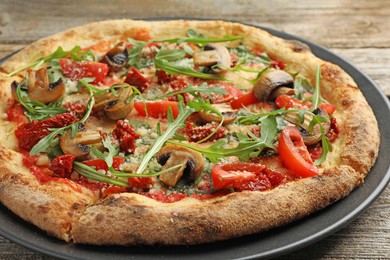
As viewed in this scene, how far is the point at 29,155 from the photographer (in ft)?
15.4

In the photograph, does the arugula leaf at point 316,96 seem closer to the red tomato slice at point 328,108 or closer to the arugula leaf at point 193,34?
the red tomato slice at point 328,108

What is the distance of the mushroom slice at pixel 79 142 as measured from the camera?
14.9 ft

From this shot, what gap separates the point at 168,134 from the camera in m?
4.70

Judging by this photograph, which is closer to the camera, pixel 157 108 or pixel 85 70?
pixel 157 108

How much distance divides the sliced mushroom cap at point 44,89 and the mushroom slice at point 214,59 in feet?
4.04

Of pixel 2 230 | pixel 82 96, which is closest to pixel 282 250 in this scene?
pixel 2 230

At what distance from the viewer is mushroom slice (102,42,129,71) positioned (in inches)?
224

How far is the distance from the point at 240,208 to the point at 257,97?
147cm

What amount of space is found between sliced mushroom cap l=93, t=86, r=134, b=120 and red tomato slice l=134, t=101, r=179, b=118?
86 millimetres

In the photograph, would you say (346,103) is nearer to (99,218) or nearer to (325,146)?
(325,146)

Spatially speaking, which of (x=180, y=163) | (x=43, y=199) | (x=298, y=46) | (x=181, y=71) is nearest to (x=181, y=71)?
(x=181, y=71)

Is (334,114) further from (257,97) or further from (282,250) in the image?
(282,250)

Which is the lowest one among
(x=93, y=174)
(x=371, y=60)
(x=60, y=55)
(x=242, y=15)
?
(x=242, y=15)

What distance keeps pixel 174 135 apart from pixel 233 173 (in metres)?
0.63
